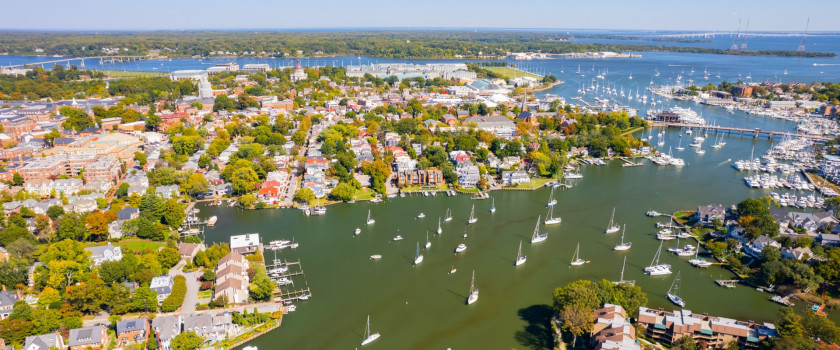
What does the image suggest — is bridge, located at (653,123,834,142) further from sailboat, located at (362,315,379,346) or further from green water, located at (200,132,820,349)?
sailboat, located at (362,315,379,346)

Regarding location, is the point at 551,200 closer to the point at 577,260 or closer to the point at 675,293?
the point at 577,260

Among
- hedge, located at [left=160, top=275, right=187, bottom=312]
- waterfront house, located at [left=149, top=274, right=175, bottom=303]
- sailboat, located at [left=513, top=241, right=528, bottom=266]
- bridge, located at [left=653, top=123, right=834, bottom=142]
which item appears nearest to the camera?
hedge, located at [left=160, top=275, right=187, bottom=312]

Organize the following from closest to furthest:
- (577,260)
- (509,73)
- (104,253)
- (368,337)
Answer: (368,337) → (104,253) → (577,260) → (509,73)

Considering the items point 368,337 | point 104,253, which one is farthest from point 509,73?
point 368,337

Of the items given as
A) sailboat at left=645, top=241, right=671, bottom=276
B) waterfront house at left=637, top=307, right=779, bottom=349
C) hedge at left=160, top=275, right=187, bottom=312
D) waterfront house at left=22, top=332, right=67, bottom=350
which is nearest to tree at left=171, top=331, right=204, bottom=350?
hedge at left=160, top=275, right=187, bottom=312

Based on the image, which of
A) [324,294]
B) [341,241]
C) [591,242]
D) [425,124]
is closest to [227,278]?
[324,294]

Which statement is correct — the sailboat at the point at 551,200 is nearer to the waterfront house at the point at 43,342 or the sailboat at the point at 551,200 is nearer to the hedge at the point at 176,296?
the hedge at the point at 176,296

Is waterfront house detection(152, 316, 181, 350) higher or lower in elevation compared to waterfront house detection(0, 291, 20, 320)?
lower
